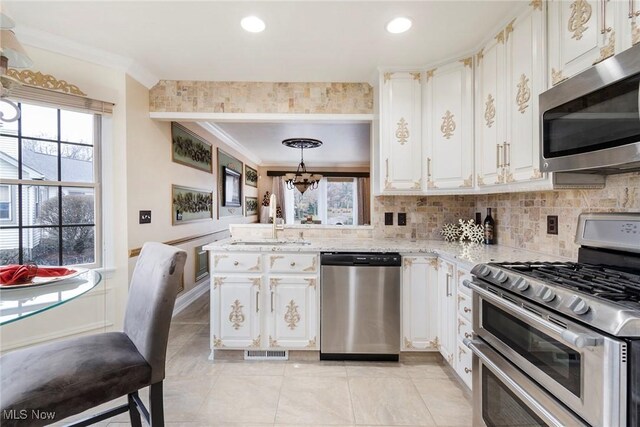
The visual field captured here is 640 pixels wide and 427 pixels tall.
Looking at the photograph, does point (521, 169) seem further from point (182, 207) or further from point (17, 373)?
point (182, 207)

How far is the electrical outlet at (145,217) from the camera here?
8.91 ft

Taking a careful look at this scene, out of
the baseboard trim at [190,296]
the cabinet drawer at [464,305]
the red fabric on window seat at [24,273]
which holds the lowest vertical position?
the baseboard trim at [190,296]

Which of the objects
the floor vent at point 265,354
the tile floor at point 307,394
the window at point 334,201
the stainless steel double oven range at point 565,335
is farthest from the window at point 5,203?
the window at point 334,201

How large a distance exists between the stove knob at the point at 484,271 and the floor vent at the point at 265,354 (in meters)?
1.67

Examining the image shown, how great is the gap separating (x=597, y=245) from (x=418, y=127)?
1.51m

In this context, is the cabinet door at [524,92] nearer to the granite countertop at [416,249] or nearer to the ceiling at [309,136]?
the granite countertop at [416,249]

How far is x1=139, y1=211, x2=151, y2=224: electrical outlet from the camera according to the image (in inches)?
107

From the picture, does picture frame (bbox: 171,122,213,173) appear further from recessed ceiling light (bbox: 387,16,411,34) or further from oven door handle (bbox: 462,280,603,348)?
oven door handle (bbox: 462,280,603,348)

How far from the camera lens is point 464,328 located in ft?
6.17

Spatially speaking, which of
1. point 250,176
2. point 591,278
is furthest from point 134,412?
point 250,176

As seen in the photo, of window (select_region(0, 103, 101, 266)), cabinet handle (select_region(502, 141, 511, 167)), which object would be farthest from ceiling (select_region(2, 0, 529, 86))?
cabinet handle (select_region(502, 141, 511, 167))

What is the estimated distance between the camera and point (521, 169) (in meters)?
1.75

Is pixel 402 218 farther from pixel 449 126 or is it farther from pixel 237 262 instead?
pixel 237 262

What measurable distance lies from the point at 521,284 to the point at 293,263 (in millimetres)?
1564
